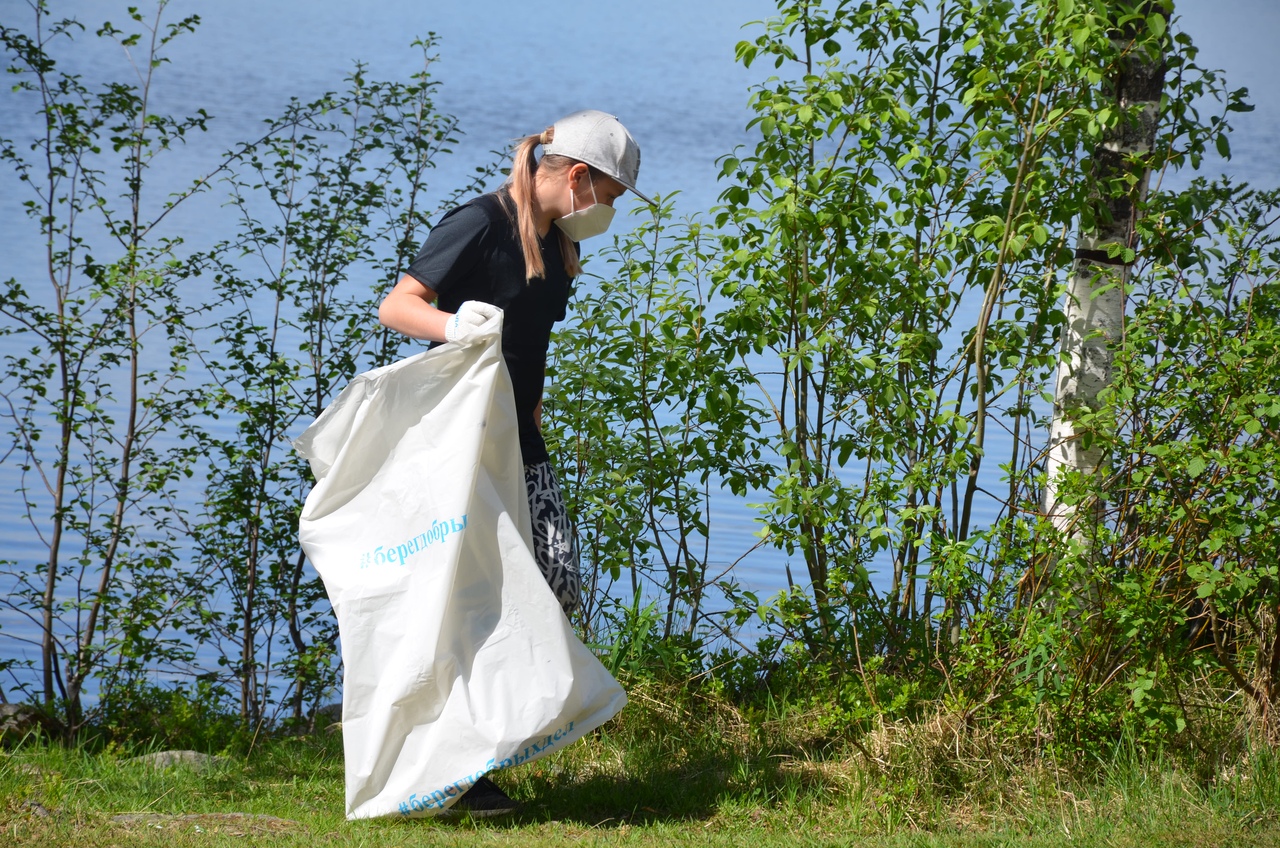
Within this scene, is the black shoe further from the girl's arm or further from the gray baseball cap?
the gray baseball cap

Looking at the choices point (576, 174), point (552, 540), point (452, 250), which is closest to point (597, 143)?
point (576, 174)

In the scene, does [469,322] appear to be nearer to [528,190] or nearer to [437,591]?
[528,190]

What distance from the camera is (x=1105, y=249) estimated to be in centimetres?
389

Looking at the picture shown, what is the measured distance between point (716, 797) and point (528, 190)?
5.94ft

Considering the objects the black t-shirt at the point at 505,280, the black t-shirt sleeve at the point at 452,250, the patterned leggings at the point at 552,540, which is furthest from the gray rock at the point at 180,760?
the black t-shirt sleeve at the point at 452,250

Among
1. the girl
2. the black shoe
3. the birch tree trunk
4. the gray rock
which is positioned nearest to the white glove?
the girl

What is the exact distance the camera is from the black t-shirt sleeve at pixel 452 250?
3.09m

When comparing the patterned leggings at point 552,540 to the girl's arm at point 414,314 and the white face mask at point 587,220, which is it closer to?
the girl's arm at point 414,314

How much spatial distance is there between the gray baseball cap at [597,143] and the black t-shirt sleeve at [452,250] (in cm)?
30

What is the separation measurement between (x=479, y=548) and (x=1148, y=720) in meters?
1.92

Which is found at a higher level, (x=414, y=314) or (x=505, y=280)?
(x=505, y=280)

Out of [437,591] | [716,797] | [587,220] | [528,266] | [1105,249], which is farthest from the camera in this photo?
[1105,249]

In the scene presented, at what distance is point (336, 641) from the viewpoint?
529 centimetres

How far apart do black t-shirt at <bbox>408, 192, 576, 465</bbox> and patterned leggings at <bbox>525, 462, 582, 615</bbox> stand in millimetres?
69
